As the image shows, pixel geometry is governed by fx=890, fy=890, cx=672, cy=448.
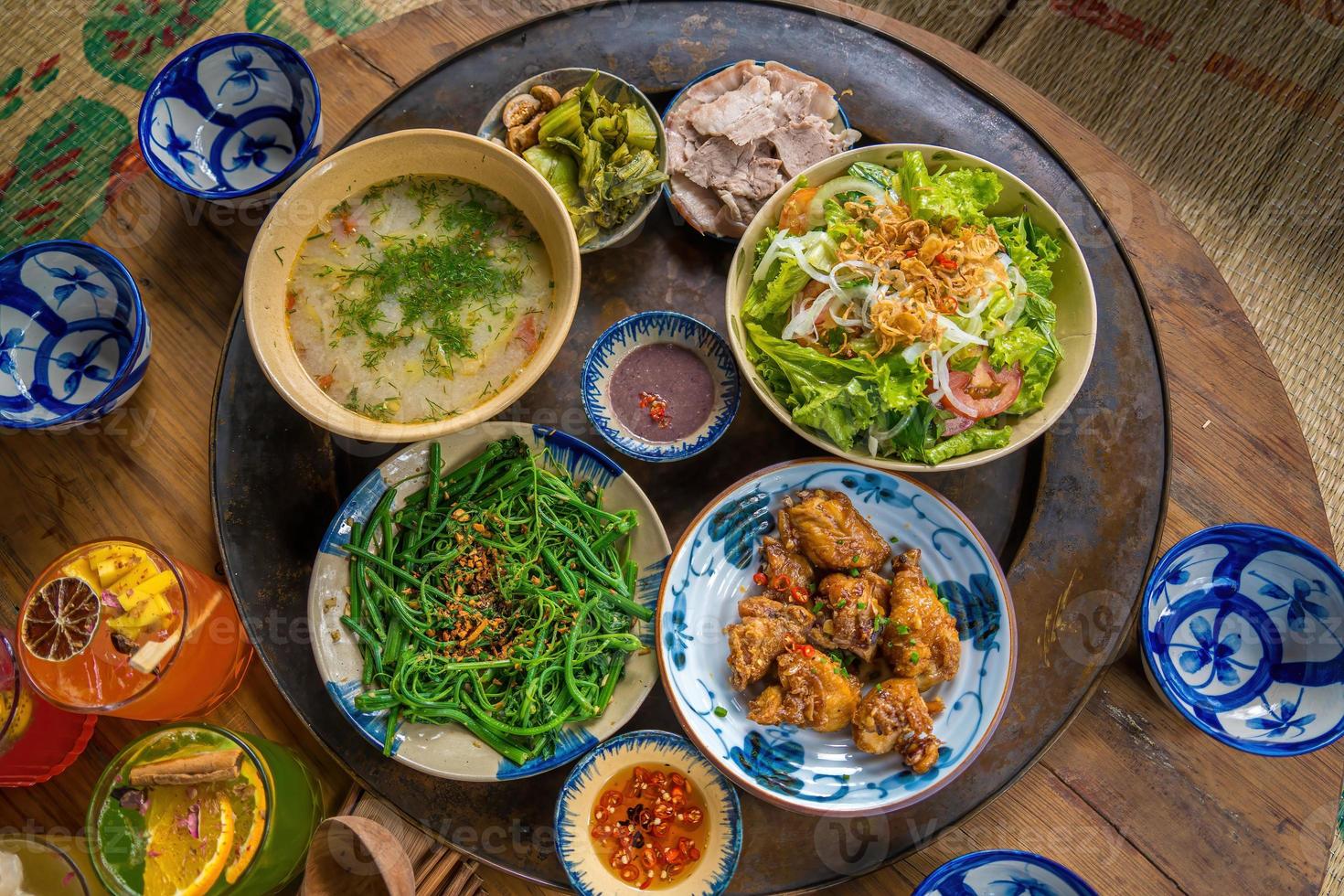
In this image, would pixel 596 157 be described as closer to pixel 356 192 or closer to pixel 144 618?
pixel 356 192

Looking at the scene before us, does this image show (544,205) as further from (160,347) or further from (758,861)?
(758,861)

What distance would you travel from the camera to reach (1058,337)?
9.32 feet

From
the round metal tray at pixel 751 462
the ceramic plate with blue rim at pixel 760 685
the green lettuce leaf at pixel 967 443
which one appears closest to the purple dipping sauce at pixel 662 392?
the round metal tray at pixel 751 462

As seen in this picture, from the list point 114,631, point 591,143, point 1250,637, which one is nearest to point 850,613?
point 1250,637

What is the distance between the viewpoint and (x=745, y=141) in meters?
2.98

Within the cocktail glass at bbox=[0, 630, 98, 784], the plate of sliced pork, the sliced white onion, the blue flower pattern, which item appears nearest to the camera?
the sliced white onion

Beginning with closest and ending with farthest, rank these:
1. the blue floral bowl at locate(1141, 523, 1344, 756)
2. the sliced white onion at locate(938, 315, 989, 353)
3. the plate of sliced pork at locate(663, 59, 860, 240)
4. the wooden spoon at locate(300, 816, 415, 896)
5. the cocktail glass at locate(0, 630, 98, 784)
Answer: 1. the wooden spoon at locate(300, 816, 415, 896)
2. the sliced white onion at locate(938, 315, 989, 353)
3. the cocktail glass at locate(0, 630, 98, 784)
4. the blue floral bowl at locate(1141, 523, 1344, 756)
5. the plate of sliced pork at locate(663, 59, 860, 240)

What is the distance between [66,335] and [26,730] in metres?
1.32

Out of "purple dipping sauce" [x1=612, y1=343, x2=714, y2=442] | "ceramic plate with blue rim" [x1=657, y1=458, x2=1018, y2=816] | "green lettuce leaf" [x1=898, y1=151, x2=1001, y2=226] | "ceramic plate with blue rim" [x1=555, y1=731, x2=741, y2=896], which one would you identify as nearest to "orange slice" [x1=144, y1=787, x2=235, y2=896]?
"ceramic plate with blue rim" [x1=555, y1=731, x2=741, y2=896]

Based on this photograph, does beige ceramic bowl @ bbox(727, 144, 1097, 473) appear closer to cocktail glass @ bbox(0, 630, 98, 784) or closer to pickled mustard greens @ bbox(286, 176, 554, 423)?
pickled mustard greens @ bbox(286, 176, 554, 423)

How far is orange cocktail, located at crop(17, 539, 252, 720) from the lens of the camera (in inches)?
103

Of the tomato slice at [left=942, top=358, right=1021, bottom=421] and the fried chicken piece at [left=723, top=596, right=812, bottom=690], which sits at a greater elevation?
the tomato slice at [left=942, top=358, right=1021, bottom=421]

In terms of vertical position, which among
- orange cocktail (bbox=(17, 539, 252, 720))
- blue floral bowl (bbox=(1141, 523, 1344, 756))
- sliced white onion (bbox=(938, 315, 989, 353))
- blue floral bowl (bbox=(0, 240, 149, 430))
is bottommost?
blue floral bowl (bbox=(1141, 523, 1344, 756))

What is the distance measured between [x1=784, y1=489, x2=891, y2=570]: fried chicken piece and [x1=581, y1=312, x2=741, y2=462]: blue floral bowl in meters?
0.37
